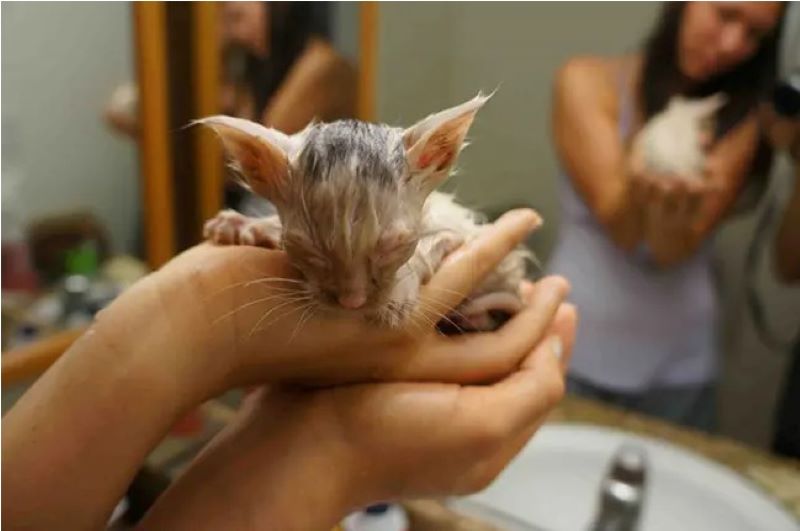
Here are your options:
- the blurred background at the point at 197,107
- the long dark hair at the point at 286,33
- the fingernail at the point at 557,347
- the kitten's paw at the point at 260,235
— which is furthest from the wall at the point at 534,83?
the kitten's paw at the point at 260,235

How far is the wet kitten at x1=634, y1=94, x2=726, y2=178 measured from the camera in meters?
1.00

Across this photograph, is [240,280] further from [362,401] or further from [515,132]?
[515,132]

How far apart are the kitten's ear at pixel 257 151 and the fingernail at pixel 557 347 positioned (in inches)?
9.5

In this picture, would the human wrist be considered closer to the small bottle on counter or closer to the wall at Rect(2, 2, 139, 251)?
the small bottle on counter

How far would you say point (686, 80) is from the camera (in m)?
1.04

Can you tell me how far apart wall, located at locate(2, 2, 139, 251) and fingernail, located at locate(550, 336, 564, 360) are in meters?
0.79

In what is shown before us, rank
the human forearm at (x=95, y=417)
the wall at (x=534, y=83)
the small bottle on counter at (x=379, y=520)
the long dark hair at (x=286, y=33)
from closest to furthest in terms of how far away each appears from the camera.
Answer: the human forearm at (x=95, y=417), the small bottle on counter at (x=379, y=520), the wall at (x=534, y=83), the long dark hair at (x=286, y=33)

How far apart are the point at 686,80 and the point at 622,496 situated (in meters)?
0.53

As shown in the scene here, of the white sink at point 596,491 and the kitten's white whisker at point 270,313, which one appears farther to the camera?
the white sink at point 596,491

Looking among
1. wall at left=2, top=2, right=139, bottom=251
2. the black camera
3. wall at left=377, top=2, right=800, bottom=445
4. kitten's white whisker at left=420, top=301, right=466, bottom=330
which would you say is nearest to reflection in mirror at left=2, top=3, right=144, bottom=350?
wall at left=2, top=2, right=139, bottom=251

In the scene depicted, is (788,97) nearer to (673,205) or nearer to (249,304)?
(673,205)

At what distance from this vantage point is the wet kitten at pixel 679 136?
3.29 feet

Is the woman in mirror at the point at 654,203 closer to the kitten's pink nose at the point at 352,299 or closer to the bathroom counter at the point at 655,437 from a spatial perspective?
the bathroom counter at the point at 655,437

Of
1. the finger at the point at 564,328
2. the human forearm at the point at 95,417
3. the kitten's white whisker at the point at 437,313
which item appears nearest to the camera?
the human forearm at the point at 95,417
